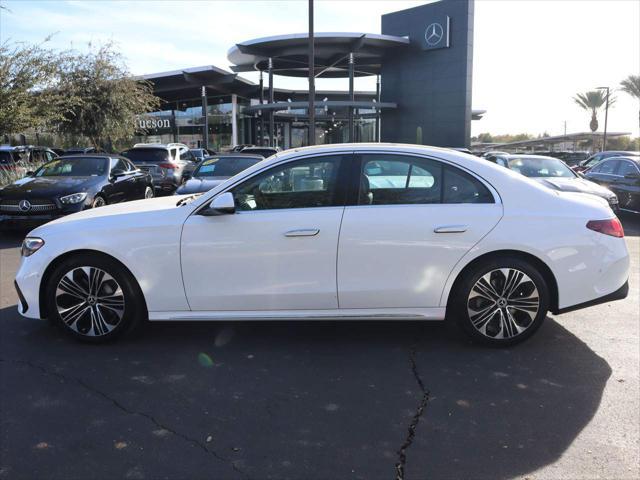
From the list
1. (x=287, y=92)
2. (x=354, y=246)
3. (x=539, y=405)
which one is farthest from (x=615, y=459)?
(x=287, y=92)

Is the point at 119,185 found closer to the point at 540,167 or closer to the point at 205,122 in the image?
Answer: the point at 540,167

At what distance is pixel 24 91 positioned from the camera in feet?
48.4

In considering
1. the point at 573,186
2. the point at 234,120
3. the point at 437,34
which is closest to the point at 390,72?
the point at 437,34

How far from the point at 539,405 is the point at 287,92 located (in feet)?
162

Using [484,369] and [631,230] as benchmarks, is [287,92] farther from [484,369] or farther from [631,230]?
[484,369]

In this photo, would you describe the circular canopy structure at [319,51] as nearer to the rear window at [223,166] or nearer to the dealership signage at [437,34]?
the dealership signage at [437,34]

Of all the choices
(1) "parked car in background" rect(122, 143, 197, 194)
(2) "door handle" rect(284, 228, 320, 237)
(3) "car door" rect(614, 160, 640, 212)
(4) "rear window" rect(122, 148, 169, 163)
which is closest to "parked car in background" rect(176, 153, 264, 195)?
(1) "parked car in background" rect(122, 143, 197, 194)

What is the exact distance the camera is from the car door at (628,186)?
11.7 m

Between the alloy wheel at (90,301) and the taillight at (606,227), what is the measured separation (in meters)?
3.75

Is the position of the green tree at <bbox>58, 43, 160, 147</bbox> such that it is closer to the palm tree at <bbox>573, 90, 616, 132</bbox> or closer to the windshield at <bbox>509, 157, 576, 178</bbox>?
the windshield at <bbox>509, 157, 576, 178</bbox>

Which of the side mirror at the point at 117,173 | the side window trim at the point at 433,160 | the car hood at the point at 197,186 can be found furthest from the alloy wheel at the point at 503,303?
the side mirror at the point at 117,173

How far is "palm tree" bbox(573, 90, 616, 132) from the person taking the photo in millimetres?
51219

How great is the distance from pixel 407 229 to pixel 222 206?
55.4 inches

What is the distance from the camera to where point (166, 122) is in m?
49.8
